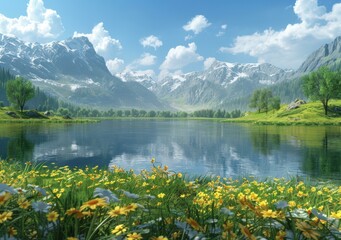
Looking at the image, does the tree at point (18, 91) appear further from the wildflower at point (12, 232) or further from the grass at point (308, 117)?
the wildflower at point (12, 232)

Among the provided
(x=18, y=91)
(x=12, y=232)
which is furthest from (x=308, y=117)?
(x=12, y=232)

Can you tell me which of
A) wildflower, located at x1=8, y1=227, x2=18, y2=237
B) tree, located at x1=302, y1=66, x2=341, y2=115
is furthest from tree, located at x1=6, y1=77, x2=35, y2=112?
wildflower, located at x1=8, y1=227, x2=18, y2=237

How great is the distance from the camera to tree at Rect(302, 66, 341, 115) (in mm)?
136125

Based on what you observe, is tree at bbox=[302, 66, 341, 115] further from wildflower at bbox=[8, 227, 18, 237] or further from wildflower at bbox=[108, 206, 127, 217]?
wildflower at bbox=[8, 227, 18, 237]

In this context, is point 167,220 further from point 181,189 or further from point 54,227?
point 181,189

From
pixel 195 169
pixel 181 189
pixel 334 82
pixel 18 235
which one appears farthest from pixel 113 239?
pixel 334 82

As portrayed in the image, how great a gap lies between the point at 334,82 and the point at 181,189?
144863mm

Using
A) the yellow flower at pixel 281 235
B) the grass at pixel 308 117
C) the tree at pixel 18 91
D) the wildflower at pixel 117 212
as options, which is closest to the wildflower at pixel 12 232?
the wildflower at pixel 117 212

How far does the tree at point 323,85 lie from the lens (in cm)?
13612

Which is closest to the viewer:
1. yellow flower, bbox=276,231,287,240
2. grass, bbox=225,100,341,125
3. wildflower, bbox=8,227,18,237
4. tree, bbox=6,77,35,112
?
wildflower, bbox=8,227,18,237

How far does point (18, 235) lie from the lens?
4.11 meters

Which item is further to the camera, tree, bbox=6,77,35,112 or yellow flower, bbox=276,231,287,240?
tree, bbox=6,77,35,112

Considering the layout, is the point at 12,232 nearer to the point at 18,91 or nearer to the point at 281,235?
the point at 281,235

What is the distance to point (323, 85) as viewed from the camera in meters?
137
